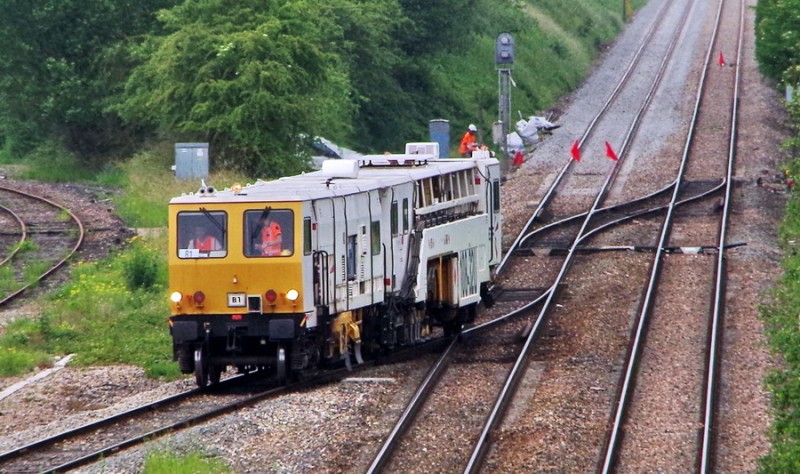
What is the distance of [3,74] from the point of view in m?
42.9

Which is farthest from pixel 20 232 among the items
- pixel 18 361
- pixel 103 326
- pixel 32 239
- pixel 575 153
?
pixel 575 153

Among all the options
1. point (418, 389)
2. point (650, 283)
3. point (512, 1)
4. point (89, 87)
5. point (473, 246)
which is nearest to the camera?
point (418, 389)

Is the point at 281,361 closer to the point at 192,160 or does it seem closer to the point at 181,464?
the point at 181,464

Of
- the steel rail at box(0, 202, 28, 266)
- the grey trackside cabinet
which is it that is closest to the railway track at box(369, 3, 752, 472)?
the grey trackside cabinet

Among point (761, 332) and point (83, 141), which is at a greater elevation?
point (83, 141)

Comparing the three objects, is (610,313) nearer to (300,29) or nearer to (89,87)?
(300,29)

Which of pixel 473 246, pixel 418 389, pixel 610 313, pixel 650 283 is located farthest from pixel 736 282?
pixel 418 389

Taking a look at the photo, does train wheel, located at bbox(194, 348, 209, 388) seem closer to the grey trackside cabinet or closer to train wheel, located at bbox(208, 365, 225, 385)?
train wheel, located at bbox(208, 365, 225, 385)

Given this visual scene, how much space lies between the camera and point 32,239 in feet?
92.8

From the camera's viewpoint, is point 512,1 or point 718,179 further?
point 512,1

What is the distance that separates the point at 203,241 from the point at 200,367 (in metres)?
1.50

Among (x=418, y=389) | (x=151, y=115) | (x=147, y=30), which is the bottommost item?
(x=418, y=389)

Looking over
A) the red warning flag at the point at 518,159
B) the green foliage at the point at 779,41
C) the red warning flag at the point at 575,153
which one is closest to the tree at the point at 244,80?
the red warning flag at the point at 518,159

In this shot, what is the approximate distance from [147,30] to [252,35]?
28.4 ft
